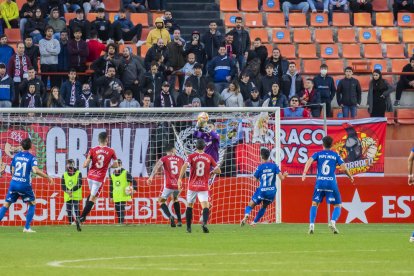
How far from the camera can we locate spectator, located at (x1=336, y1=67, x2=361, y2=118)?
104 feet

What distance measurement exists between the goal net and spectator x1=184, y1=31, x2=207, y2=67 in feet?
10.3

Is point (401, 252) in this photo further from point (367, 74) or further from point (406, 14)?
point (406, 14)

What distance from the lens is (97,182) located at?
2550 centimetres

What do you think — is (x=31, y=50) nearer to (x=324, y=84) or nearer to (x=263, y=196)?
(x=324, y=84)

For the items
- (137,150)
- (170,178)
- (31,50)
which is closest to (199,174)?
(170,178)

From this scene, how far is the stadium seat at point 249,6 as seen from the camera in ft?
118

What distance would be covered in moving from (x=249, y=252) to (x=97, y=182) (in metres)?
7.71

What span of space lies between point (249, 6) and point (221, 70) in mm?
5148

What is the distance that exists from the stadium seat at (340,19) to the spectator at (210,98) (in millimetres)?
7131

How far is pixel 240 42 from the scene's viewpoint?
32594mm

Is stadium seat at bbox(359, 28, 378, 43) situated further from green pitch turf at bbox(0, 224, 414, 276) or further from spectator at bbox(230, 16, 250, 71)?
green pitch turf at bbox(0, 224, 414, 276)

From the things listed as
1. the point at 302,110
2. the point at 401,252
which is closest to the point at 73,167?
the point at 302,110

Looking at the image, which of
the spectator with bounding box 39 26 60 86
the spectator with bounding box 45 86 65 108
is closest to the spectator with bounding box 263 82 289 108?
the spectator with bounding box 45 86 65 108

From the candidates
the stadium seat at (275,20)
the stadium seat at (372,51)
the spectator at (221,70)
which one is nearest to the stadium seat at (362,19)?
the stadium seat at (372,51)
